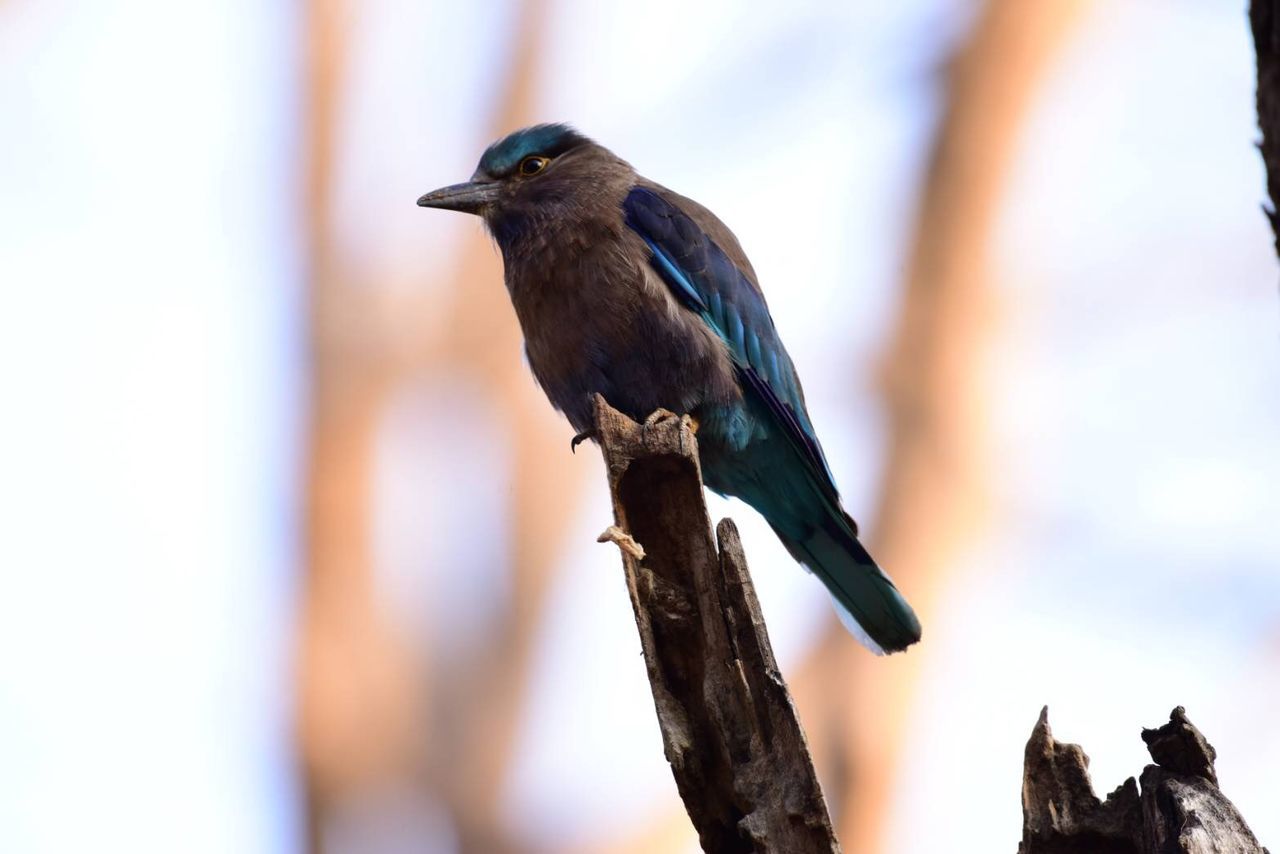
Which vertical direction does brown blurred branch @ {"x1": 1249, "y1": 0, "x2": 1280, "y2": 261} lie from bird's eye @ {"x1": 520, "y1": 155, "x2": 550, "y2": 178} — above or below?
below

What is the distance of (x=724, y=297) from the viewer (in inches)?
204

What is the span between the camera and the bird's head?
5.37 meters

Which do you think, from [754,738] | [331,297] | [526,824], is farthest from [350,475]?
[754,738]

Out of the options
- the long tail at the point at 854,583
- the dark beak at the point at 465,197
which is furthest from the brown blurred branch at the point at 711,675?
the dark beak at the point at 465,197

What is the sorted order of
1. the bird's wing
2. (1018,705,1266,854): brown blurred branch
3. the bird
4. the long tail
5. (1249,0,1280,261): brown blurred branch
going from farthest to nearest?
1. the long tail
2. the bird's wing
3. the bird
4. (1018,705,1266,854): brown blurred branch
5. (1249,0,1280,261): brown blurred branch

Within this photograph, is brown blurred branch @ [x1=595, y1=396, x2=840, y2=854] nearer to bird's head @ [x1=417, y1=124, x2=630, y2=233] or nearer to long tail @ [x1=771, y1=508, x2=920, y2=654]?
long tail @ [x1=771, y1=508, x2=920, y2=654]

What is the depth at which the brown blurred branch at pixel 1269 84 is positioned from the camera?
1933 millimetres

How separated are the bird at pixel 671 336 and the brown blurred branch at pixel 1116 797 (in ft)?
7.20

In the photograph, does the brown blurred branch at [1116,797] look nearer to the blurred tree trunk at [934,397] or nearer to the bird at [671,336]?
the bird at [671,336]

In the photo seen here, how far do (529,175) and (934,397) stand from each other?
3578 millimetres

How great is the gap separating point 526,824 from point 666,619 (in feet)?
15.3

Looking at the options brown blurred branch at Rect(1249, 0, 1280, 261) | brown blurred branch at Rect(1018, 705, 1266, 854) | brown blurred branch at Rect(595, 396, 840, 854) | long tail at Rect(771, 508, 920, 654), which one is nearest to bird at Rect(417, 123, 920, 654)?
long tail at Rect(771, 508, 920, 654)

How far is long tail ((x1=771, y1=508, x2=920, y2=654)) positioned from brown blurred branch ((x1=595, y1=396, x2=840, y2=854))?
79.4 inches

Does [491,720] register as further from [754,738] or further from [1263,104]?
→ [1263,104]
